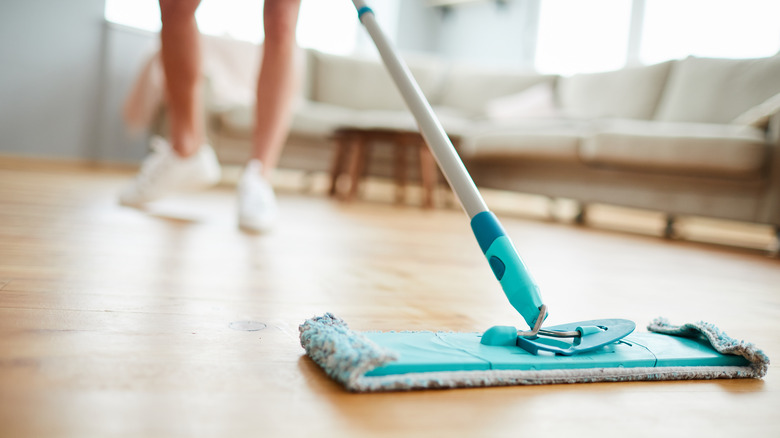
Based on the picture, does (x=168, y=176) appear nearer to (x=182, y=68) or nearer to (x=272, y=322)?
(x=182, y=68)

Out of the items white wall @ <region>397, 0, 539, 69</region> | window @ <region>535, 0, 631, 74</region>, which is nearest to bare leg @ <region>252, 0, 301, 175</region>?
window @ <region>535, 0, 631, 74</region>

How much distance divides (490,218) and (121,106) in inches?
151

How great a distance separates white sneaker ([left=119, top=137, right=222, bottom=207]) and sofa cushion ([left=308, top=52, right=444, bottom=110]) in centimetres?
232

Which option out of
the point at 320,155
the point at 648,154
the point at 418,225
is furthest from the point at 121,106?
the point at 648,154

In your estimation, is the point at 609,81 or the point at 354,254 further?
the point at 609,81

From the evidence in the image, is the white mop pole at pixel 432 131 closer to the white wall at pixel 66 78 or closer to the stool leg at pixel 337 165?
the stool leg at pixel 337 165

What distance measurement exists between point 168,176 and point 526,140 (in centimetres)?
174

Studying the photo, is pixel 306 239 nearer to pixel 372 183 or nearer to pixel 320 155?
pixel 320 155

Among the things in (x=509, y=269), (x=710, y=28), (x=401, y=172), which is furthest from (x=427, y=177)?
(x=710, y=28)

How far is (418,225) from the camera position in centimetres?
184

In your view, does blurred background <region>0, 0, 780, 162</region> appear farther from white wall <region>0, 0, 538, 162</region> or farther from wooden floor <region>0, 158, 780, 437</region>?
Answer: wooden floor <region>0, 158, 780, 437</region>

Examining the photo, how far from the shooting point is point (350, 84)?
381cm

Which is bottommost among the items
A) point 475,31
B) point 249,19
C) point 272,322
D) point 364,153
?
point 272,322

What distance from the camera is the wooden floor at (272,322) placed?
356 mm
